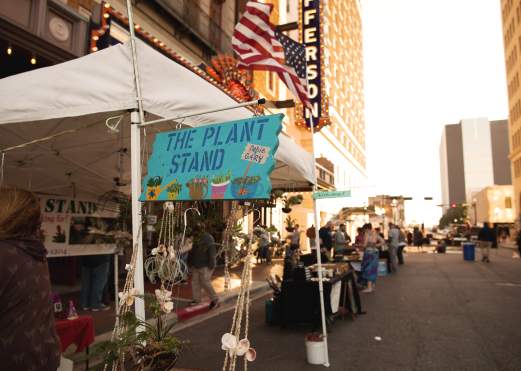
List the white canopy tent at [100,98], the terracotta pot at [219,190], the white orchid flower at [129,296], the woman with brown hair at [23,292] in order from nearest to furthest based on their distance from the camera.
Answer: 1. the woman with brown hair at [23,292]
2. the terracotta pot at [219,190]
3. the white orchid flower at [129,296]
4. the white canopy tent at [100,98]

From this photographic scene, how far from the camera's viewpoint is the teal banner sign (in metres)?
2.80

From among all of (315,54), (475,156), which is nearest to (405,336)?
(315,54)

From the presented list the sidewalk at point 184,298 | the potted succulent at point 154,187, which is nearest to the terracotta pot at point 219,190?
the potted succulent at point 154,187

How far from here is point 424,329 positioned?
22.7 ft

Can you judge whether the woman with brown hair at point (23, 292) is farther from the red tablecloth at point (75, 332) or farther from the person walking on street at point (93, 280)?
the person walking on street at point (93, 280)

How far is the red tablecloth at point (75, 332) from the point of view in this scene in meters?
4.16

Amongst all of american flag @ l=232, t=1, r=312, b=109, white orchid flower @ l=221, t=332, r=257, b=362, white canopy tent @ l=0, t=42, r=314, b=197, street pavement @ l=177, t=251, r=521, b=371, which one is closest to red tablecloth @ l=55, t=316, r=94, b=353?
street pavement @ l=177, t=251, r=521, b=371

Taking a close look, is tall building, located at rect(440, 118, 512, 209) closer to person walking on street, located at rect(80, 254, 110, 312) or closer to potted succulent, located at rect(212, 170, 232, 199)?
person walking on street, located at rect(80, 254, 110, 312)

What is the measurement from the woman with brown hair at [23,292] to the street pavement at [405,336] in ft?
11.4

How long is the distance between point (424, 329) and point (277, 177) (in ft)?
12.6

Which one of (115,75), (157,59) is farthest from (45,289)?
(157,59)

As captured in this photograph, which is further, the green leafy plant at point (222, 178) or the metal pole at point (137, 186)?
the metal pole at point (137, 186)

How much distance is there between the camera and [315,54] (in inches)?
813

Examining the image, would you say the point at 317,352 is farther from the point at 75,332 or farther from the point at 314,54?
the point at 314,54
